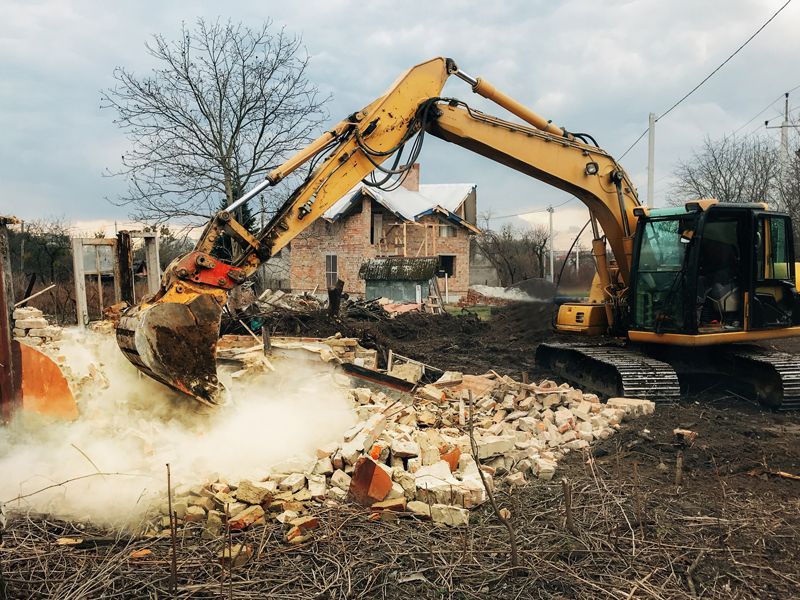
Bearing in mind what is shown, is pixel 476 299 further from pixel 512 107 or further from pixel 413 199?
pixel 512 107

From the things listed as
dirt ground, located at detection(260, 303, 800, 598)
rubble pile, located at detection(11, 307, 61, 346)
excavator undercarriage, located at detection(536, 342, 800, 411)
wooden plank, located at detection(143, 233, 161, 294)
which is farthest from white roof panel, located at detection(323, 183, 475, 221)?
dirt ground, located at detection(260, 303, 800, 598)

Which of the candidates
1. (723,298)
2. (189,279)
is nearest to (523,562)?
(189,279)

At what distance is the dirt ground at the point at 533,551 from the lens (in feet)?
10.5

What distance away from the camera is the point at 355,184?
255 inches

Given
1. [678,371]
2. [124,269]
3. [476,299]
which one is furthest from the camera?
[476,299]

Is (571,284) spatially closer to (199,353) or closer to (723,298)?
(723,298)

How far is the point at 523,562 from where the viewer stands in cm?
341

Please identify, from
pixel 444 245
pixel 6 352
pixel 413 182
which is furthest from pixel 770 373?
pixel 413 182

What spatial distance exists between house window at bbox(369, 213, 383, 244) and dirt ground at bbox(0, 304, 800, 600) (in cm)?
2435

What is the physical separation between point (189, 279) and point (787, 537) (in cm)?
498

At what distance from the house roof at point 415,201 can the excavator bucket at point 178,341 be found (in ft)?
63.9

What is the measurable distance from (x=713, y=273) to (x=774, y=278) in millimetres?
856

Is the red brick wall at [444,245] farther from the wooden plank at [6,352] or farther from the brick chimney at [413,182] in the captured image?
the wooden plank at [6,352]

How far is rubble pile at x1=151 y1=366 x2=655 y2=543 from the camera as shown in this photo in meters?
3.96
